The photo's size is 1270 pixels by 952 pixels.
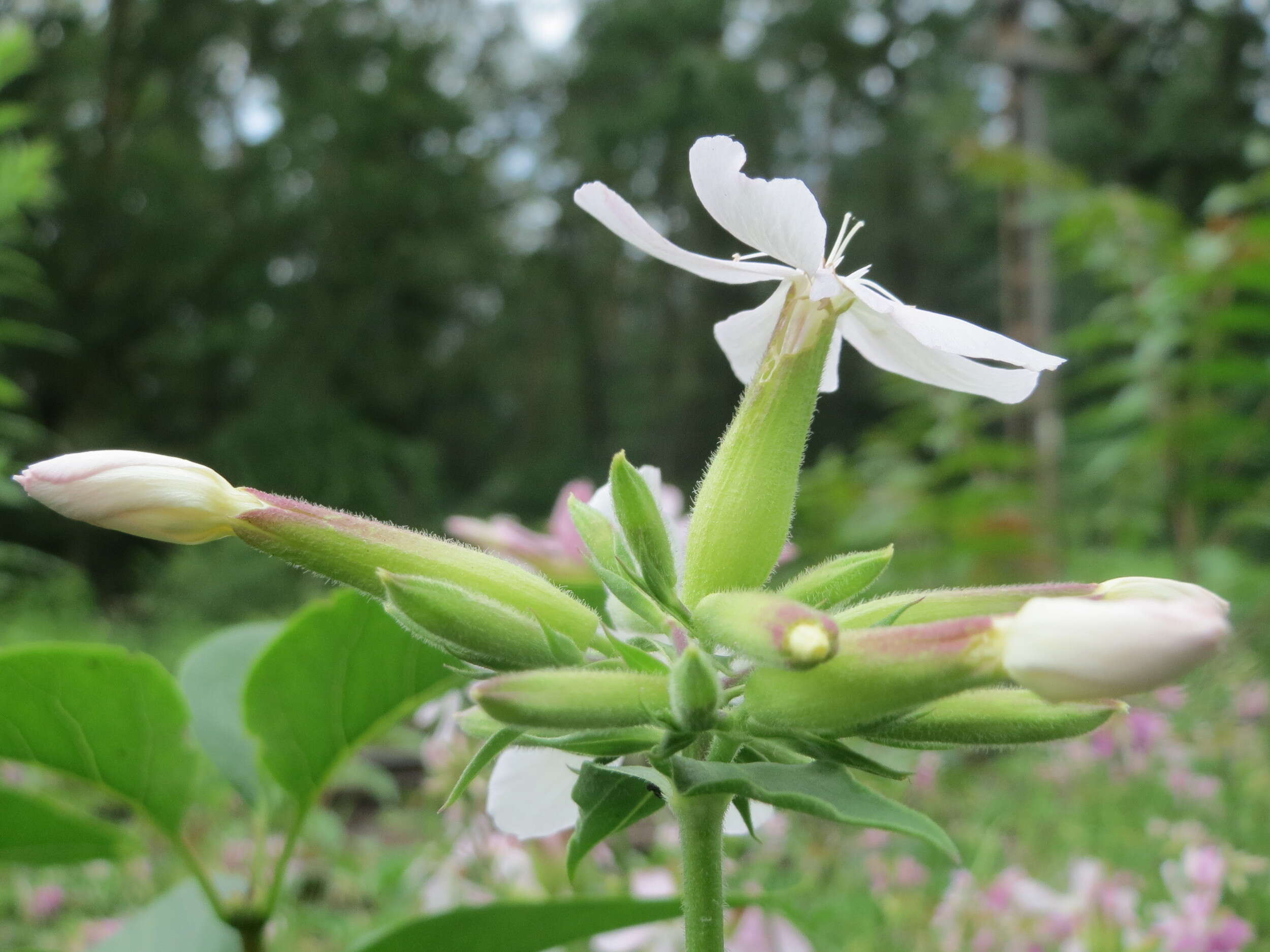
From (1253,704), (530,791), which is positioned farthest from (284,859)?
(1253,704)

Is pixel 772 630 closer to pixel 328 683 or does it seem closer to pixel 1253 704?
pixel 328 683

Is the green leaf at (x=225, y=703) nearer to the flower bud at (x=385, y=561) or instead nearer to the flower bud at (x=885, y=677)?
the flower bud at (x=385, y=561)

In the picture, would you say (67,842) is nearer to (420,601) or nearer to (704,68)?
(420,601)

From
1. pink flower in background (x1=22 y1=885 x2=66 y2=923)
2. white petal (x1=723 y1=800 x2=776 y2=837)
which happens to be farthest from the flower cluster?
pink flower in background (x1=22 y1=885 x2=66 y2=923)

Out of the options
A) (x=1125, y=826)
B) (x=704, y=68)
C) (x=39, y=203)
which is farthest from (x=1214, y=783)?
(x=704, y=68)

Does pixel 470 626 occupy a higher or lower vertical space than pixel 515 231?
lower

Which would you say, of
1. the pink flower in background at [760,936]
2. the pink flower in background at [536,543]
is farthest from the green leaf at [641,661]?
the pink flower in background at [760,936]

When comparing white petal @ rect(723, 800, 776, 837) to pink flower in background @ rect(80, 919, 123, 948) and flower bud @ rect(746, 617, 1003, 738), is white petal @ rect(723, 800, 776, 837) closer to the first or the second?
flower bud @ rect(746, 617, 1003, 738)
